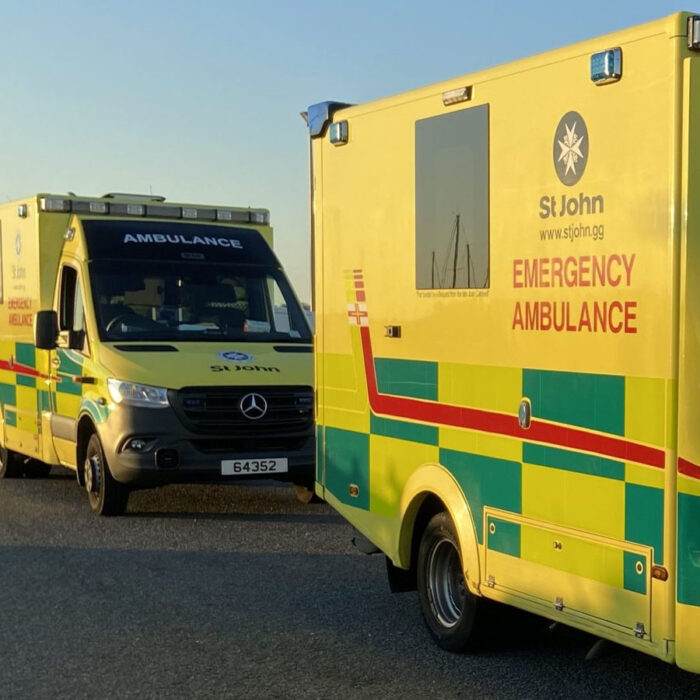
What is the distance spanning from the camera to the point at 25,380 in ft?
40.2

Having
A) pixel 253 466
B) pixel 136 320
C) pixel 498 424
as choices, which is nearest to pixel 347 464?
pixel 498 424

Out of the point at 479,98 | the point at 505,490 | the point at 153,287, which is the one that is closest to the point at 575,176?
the point at 479,98

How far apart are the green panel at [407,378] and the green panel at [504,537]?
763 millimetres

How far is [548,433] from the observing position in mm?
5398

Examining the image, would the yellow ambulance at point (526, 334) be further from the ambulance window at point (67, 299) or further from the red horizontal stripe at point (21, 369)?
the red horizontal stripe at point (21, 369)

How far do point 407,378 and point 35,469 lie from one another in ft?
25.1

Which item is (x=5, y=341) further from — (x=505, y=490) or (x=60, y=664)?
(x=505, y=490)

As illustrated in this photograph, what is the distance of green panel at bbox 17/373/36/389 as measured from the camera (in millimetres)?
12031

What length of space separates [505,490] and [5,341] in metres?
8.26

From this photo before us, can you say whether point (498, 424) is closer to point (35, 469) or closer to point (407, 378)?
point (407, 378)

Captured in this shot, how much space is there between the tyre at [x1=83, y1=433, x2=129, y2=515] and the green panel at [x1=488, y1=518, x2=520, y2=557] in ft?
16.8

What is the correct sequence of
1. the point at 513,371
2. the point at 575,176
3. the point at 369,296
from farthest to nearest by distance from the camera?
1. the point at 369,296
2. the point at 513,371
3. the point at 575,176

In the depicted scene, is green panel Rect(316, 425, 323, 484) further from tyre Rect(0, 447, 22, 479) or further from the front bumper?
tyre Rect(0, 447, 22, 479)

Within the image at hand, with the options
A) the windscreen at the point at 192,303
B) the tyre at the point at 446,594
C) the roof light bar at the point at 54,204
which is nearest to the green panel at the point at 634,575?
the tyre at the point at 446,594
